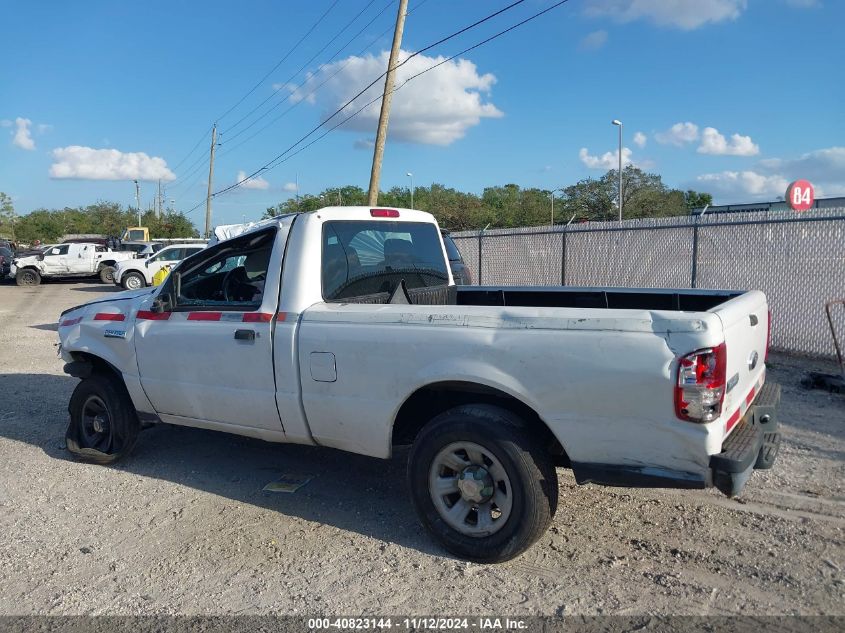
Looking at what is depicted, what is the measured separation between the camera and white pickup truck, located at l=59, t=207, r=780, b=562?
3209 millimetres

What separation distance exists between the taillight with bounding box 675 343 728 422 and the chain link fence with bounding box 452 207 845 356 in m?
6.94

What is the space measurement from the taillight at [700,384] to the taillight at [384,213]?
259cm

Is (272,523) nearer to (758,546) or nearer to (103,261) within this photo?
(758,546)

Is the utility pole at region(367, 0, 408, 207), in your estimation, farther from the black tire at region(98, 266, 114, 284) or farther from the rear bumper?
the black tire at region(98, 266, 114, 284)

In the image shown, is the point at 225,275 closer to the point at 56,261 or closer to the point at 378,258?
the point at 378,258

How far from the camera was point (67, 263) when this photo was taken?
28578 mm

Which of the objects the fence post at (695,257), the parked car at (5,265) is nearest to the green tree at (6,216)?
the parked car at (5,265)

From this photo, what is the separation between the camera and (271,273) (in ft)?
14.7

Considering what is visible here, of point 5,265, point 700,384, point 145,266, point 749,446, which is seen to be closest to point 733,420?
point 749,446

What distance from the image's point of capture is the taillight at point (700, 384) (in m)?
3.08

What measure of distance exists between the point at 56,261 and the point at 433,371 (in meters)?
29.3

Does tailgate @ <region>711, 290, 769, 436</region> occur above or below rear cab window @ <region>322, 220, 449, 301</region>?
below

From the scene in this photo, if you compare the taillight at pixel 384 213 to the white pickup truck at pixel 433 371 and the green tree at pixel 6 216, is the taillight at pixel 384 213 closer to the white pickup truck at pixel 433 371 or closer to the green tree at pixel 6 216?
the white pickup truck at pixel 433 371

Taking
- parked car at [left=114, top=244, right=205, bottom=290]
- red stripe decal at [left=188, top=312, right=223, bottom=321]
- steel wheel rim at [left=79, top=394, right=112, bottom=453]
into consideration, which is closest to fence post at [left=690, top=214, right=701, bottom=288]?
red stripe decal at [left=188, top=312, right=223, bottom=321]
